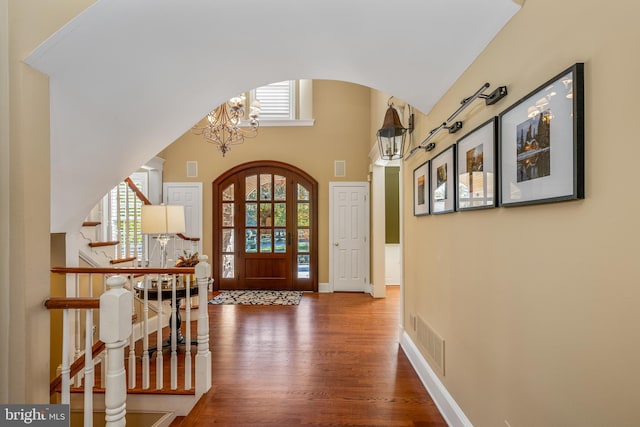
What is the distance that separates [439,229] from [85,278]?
10.4 ft

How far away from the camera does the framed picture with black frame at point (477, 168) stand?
1468mm

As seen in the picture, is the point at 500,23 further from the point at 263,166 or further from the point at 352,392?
the point at 263,166

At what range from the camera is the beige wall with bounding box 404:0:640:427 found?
833mm

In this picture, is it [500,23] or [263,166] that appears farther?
[263,166]

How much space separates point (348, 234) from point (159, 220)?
309 centimetres

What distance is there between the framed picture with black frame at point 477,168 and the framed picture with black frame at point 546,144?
78mm

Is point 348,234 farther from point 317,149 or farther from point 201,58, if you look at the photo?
point 201,58

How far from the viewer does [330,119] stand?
573 cm

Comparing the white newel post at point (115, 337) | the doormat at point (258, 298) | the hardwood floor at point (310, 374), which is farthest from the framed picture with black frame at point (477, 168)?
the doormat at point (258, 298)

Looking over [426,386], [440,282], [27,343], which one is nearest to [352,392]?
[426,386]

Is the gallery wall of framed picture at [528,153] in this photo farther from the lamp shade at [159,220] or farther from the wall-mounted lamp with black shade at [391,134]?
the lamp shade at [159,220]

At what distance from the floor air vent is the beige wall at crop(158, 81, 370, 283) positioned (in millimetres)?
3159

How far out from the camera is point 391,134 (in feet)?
9.21

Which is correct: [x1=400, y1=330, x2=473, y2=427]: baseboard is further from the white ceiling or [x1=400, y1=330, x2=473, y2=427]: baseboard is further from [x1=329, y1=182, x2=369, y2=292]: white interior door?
[x1=329, y1=182, x2=369, y2=292]: white interior door
